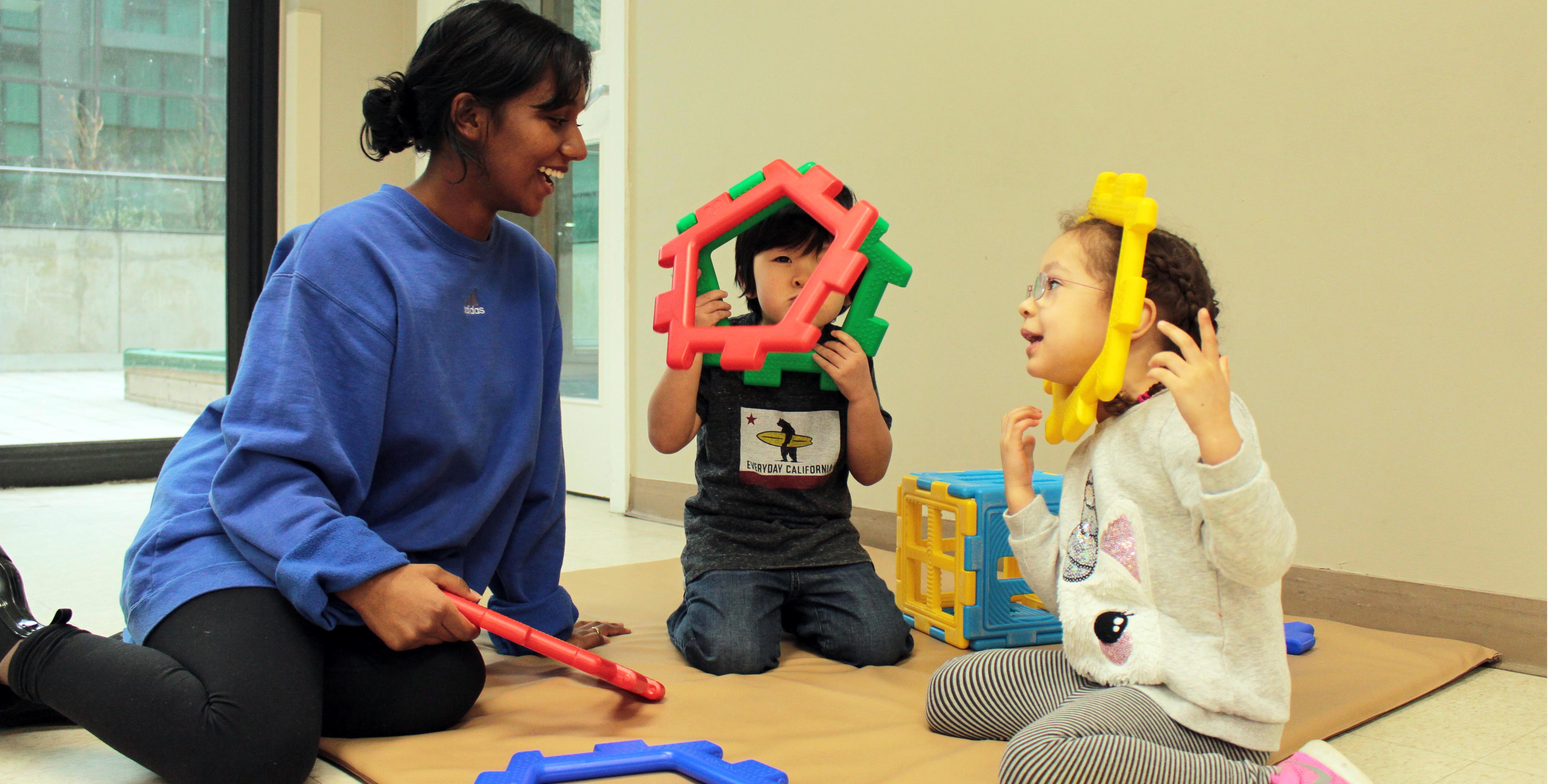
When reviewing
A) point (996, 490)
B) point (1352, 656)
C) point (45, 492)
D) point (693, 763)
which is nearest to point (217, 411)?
point (693, 763)

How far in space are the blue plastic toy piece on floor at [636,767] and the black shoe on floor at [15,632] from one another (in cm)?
49

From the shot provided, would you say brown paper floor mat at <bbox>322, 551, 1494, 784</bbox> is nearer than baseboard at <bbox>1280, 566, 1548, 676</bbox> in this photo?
Yes

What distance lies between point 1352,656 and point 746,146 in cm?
162

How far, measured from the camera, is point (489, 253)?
1248 millimetres

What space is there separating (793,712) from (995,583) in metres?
0.42

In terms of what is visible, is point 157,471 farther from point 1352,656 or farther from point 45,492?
point 1352,656

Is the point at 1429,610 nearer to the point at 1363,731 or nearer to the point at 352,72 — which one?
the point at 1363,731

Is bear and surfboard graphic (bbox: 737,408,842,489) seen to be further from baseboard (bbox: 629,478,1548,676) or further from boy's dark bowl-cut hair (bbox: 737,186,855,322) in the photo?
baseboard (bbox: 629,478,1548,676)

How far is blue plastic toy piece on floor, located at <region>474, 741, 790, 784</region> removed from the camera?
2.97 feet

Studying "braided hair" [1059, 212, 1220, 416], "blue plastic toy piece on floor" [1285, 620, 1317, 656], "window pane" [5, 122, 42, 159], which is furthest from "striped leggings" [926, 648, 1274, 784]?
"window pane" [5, 122, 42, 159]

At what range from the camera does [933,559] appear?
1477 mm

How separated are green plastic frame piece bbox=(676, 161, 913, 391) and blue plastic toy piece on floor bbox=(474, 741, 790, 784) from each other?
487 millimetres

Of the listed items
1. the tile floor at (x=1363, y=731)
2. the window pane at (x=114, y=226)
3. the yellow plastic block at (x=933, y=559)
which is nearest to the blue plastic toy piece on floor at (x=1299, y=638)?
the tile floor at (x=1363, y=731)

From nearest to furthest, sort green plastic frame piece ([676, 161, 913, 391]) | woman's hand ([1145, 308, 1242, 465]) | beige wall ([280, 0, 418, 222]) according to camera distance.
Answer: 1. woman's hand ([1145, 308, 1242, 465])
2. green plastic frame piece ([676, 161, 913, 391])
3. beige wall ([280, 0, 418, 222])
